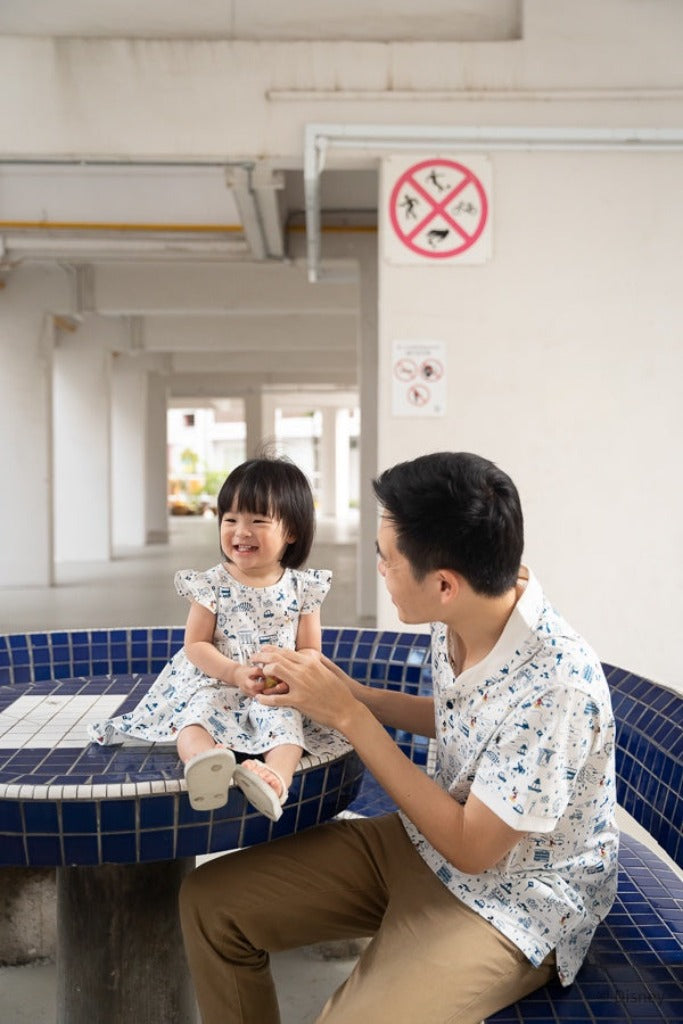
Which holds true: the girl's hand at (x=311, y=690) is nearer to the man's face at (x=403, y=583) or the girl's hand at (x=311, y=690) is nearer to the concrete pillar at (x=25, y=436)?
the man's face at (x=403, y=583)

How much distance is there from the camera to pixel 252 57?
4605 mm

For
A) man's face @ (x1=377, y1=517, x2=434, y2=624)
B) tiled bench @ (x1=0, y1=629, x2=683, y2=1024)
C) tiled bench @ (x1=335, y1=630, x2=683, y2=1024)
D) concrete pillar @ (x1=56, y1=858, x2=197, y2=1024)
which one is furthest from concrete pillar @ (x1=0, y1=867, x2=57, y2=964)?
man's face @ (x1=377, y1=517, x2=434, y2=624)

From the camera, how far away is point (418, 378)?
4.66m

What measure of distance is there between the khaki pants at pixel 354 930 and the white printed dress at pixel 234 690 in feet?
0.56

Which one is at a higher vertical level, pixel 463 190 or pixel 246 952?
pixel 463 190

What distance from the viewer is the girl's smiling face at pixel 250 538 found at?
72.4 inches

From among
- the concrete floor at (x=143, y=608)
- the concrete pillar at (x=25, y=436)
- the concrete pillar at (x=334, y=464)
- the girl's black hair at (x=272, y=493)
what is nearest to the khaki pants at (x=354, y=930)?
the girl's black hair at (x=272, y=493)

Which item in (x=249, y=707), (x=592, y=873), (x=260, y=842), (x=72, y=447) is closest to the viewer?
(x=592, y=873)

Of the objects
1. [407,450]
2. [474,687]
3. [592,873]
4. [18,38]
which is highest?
[18,38]

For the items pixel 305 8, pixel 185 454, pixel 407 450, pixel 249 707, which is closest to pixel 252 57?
pixel 305 8

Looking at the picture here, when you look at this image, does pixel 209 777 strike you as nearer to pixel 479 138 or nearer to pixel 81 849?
pixel 81 849

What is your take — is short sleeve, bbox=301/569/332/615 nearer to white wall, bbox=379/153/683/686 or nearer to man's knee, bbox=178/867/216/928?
man's knee, bbox=178/867/216/928

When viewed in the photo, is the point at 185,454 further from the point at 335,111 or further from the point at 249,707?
the point at 249,707

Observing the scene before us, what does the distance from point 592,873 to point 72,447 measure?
40.0ft
